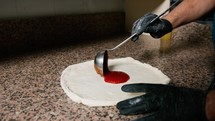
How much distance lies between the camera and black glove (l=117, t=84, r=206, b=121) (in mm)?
567

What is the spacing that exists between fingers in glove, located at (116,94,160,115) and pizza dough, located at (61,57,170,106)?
57 millimetres

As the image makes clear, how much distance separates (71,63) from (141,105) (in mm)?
470

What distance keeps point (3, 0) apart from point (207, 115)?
0.97 m

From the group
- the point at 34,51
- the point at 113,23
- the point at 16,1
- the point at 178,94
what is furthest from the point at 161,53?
the point at 16,1

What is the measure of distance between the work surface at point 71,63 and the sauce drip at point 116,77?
16cm

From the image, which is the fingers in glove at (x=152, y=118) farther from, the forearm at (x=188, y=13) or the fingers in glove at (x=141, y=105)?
the forearm at (x=188, y=13)

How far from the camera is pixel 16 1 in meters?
1.04

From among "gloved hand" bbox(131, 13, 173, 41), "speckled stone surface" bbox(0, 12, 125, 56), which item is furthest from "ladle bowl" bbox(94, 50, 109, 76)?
"speckled stone surface" bbox(0, 12, 125, 56)

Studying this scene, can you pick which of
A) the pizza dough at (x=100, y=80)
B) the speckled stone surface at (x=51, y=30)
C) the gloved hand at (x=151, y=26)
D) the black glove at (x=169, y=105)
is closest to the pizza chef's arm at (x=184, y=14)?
the gloved hand at (x=151, y=26)

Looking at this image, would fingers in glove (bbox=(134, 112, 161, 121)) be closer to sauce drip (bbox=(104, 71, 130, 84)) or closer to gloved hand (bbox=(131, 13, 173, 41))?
sauce drip (bbox=(104, 71, 130, 84))

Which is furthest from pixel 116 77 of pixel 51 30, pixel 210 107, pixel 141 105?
pixel 51 30

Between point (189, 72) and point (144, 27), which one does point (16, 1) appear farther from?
point (189, 72)

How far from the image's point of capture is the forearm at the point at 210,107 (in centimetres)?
53

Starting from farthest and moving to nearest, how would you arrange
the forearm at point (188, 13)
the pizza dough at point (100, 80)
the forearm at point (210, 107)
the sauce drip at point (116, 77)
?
the forearm at point (188, 13) < the sauce drip at point (116, 77) < the pizza dough at point (100, 80) < the forearm at point (210, 107)
